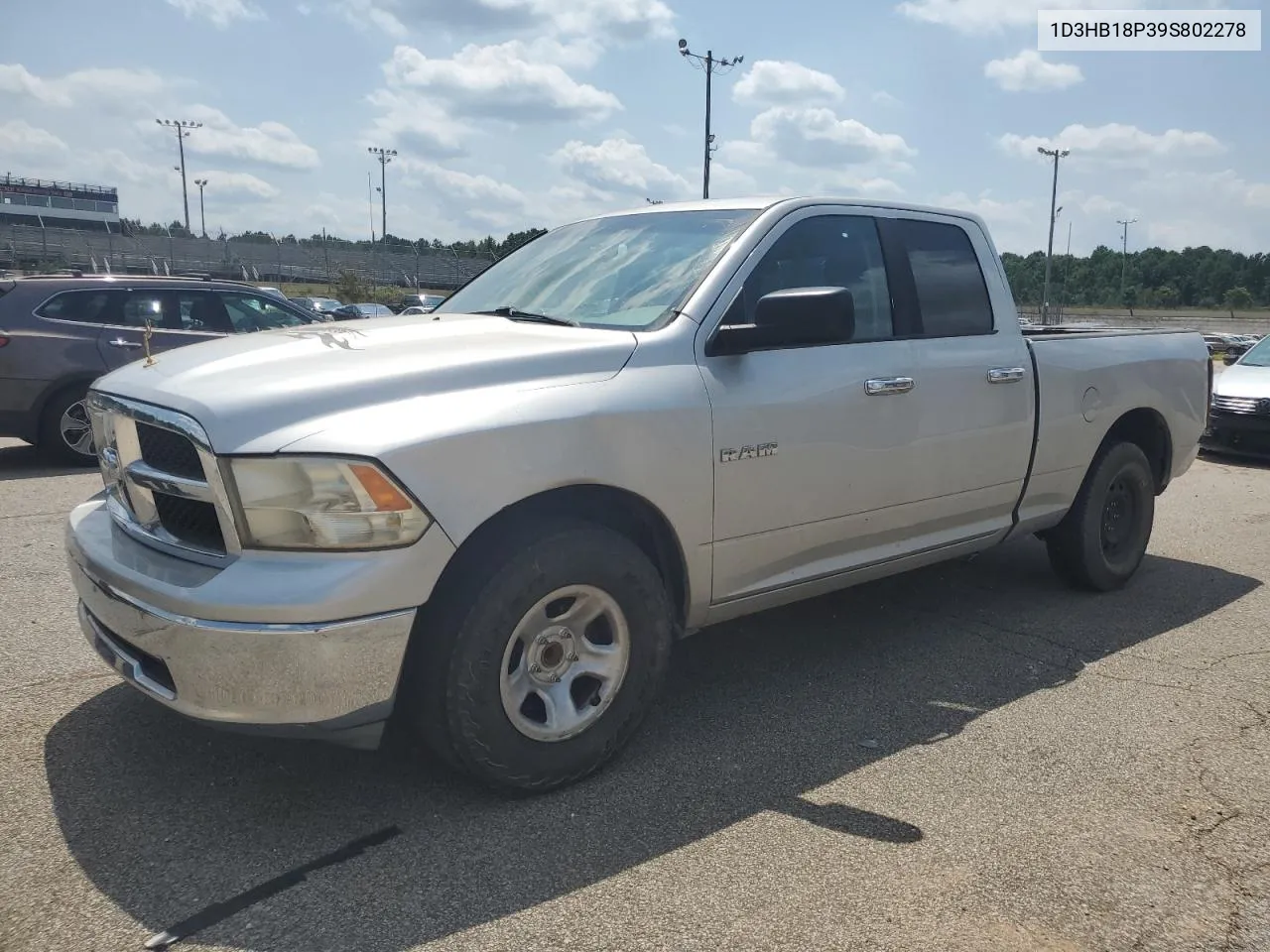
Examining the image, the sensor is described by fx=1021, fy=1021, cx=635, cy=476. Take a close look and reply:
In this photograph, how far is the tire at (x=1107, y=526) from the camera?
528 cm

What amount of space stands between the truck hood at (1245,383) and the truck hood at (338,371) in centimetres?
947

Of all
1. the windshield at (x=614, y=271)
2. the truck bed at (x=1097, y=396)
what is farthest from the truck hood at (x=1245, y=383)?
the windshield at (x=614, y=271)

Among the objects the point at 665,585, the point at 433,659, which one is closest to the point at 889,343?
the point at 665,585

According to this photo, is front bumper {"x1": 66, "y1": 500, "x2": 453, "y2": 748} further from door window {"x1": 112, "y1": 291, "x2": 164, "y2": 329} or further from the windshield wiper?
door window {"x1": 112, "y1": 291, "x2": 164, "y2": 329}

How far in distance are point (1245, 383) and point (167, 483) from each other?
11280 mm

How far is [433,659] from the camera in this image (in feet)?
9.33

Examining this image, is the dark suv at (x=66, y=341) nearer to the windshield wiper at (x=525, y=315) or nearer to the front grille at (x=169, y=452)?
the windshield wiper at (x=525, y=315)

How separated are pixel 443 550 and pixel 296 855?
0.93 meters

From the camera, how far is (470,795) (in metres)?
3.15

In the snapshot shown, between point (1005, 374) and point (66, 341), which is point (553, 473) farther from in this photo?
point (66, 341)

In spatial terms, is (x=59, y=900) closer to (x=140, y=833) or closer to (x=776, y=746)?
(x=140, y=833)

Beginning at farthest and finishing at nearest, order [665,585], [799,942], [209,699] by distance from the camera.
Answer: [665,585] < [209,699] < [799,942]

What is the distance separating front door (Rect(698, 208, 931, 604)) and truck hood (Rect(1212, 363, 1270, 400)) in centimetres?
801

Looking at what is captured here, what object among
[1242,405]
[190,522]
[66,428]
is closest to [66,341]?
[66,428]
